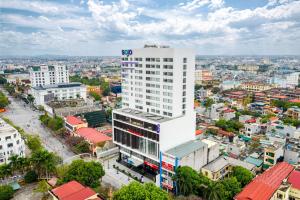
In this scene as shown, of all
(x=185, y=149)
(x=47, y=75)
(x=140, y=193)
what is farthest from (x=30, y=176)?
(x=47, y=75)

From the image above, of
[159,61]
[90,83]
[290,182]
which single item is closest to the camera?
[290,182]

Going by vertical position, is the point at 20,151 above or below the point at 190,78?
below

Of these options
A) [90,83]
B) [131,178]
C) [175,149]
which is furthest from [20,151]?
[90,83]

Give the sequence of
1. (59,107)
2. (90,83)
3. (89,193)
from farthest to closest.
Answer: (90,83) → (59,107) → (89,193)

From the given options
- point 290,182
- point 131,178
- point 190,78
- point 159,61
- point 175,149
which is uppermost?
point 159,61

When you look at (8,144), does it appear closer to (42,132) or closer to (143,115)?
(42,132)

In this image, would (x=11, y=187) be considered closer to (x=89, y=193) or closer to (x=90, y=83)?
(x=89, y=193)
